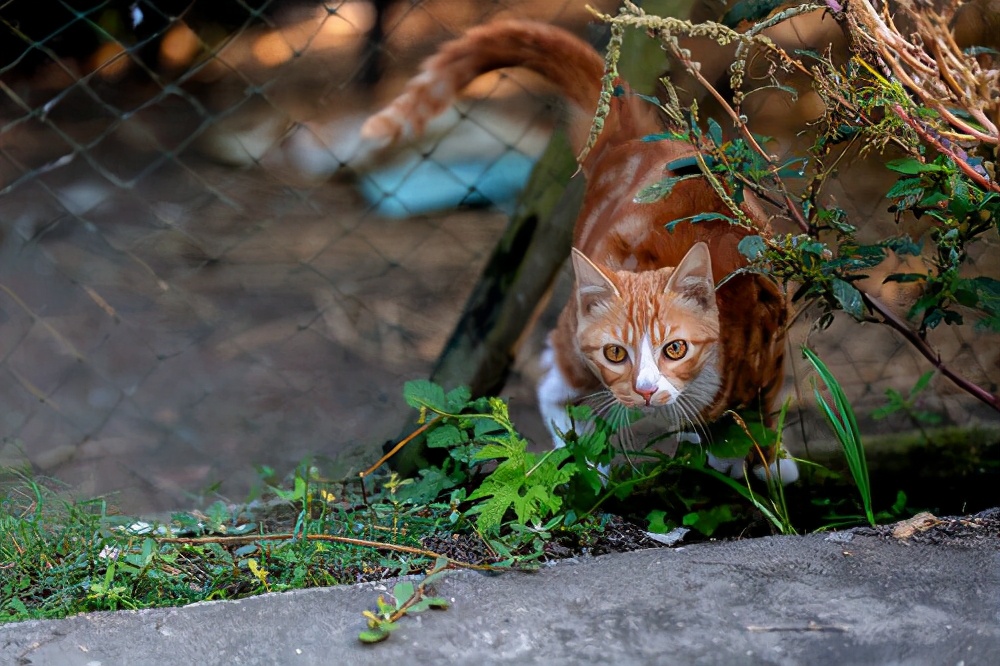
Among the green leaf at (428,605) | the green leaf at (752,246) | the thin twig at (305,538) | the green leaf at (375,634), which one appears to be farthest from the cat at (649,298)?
the green leaf at (375,634)

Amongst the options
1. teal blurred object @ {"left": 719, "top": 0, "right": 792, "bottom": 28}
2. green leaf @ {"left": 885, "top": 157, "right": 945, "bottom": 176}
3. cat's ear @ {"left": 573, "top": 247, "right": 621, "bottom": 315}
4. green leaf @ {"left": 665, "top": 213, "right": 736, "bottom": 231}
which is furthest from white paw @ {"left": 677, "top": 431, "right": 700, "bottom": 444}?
teal blurred object @ {"left": 719, "top": 0, "right": 792, "bottom": 28}

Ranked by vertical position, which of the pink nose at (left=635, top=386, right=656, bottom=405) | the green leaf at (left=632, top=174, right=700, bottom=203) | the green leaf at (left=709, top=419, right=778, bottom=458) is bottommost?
the green leaf at (left=709, top=419, right=778, bottom=458)

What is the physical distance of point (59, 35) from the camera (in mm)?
3096

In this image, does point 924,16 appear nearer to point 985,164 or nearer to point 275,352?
point 985,164

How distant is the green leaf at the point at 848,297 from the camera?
6.40 feet

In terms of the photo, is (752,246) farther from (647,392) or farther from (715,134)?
(647,392)

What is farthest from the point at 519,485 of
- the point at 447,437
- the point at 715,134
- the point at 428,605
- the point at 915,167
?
the point at 915,167

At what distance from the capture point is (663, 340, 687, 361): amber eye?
226 cm

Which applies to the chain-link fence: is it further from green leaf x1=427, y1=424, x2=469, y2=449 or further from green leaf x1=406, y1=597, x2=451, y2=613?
green leaf x1=406, y1=597, x2=451, y2=613

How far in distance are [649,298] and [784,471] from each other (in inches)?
20.6

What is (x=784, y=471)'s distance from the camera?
2379 mm

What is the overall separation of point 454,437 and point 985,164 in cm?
125

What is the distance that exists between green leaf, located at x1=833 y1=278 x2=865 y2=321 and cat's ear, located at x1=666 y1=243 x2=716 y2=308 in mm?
328

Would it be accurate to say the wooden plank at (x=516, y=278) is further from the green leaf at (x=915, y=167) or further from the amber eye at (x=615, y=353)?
the green leaf at (x=915, y=167)
